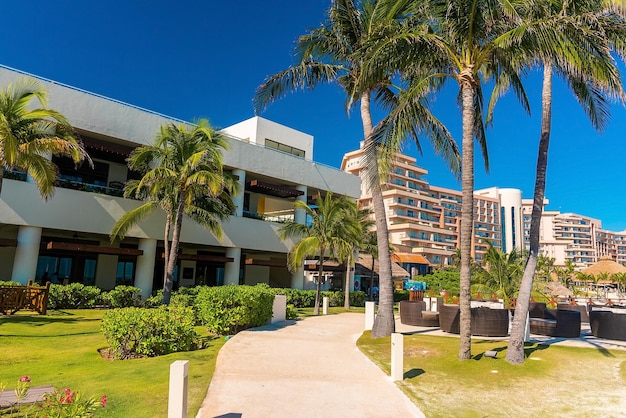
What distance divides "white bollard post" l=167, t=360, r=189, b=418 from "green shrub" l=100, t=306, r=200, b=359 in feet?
15.3

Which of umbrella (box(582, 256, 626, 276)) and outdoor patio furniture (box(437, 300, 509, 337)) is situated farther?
umbrella (box(582, 256, 626, 276))

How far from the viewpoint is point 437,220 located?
94375mm

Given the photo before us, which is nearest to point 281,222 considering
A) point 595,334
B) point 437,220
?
point 595,334

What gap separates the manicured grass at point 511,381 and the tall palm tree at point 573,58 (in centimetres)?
87

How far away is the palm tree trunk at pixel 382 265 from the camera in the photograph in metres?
13.0

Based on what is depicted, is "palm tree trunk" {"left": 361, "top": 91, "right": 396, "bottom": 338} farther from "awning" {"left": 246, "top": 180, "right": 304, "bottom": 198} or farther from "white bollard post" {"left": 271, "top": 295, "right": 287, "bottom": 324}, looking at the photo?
"awning" {"left": 246, "top": 180, "right": 304, "bottom": 198}

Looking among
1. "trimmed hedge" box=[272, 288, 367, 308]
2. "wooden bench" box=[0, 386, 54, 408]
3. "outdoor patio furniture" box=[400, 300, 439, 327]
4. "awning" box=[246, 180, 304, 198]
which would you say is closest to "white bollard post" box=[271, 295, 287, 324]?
"outdoor patio furniture" box=[400, 300, 439, 327]

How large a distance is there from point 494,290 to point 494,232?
103 meters

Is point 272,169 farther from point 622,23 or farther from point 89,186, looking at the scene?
point 622,23

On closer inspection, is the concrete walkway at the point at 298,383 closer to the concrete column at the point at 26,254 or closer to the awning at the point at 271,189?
the concrete column at the point at 26,254

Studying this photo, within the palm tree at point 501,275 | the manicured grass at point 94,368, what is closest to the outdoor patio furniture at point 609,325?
the palm tree at point 501,275

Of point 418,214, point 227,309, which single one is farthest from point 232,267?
point 418,214

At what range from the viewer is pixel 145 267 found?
2312 cm

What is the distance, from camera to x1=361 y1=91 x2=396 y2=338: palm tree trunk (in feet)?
42.6
